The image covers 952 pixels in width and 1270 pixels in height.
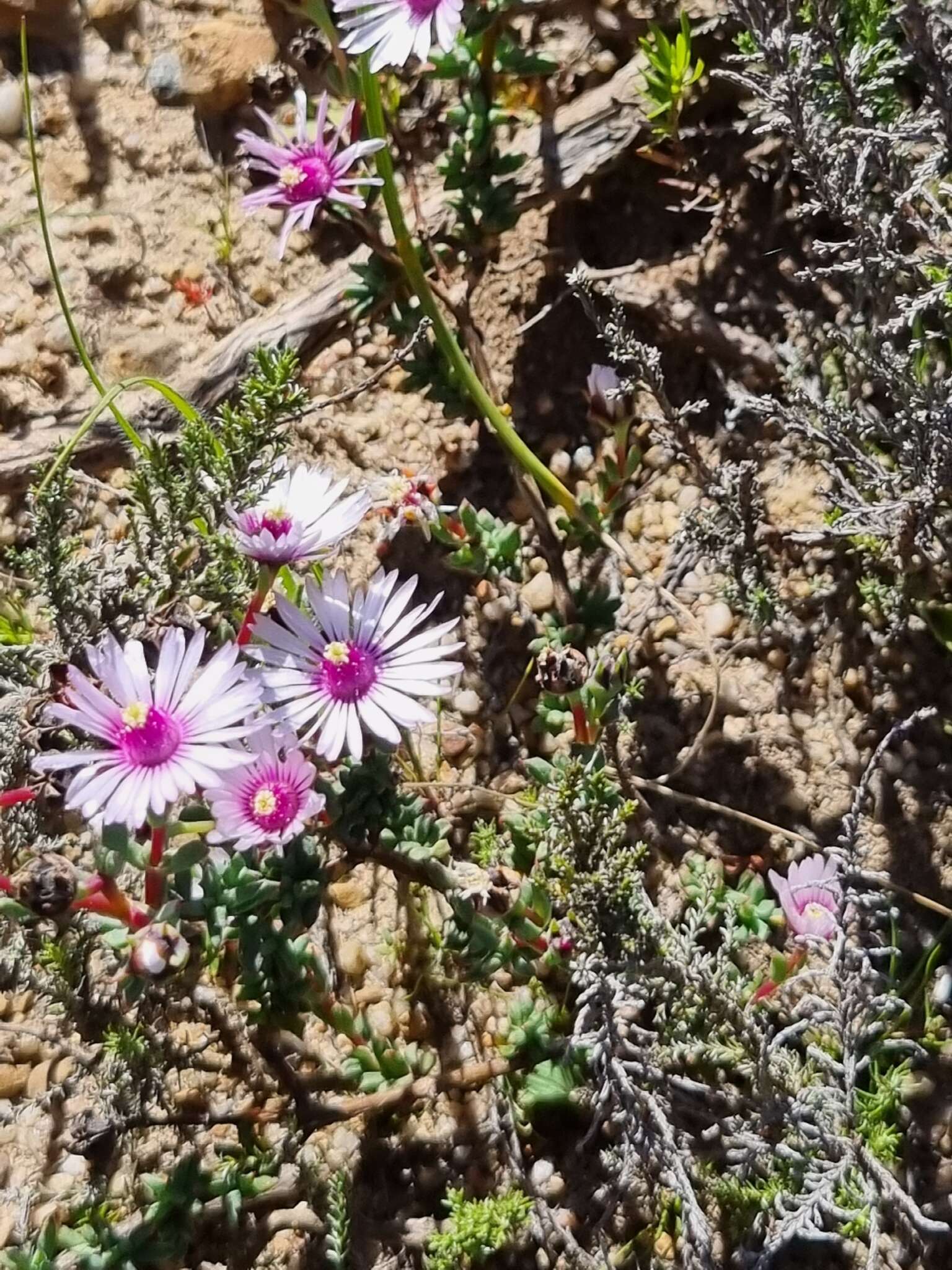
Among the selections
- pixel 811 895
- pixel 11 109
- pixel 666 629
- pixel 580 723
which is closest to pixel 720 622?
pixel 666 629

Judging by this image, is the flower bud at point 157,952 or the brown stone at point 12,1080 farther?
the brown stone at point 12,1080

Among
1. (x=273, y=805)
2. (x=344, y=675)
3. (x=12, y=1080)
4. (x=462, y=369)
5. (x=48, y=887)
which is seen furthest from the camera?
(x=462, y=369)

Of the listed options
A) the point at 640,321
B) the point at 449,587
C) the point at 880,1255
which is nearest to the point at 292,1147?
the point at 880,1255

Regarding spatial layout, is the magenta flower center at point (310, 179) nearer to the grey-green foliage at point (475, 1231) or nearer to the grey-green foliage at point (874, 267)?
the grey-green foliage at point (874, 267)

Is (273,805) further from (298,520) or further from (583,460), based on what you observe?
(583,460)

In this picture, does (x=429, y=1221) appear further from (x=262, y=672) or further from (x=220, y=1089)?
(x=262, y=672)

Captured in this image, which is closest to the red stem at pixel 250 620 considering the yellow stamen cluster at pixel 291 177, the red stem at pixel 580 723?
the red stem at pixel 580 723

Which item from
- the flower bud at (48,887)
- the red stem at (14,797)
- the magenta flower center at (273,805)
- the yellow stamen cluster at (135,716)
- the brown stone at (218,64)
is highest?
the brown stone at (218,64)
